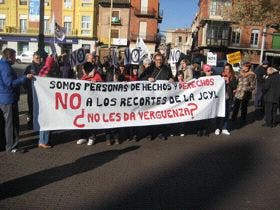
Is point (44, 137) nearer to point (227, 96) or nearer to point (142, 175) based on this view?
point (142, 175)

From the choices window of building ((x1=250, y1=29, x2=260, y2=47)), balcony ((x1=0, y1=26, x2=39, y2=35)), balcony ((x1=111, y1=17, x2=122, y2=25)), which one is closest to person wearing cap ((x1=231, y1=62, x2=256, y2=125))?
window of building ((x1=250, y1=29, x2=260, y2=47))

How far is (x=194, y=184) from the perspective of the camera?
667cm

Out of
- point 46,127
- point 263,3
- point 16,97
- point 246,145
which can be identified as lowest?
point 246,145

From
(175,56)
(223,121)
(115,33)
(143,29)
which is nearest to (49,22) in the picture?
(115,33)

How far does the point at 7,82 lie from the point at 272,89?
8.07 metres

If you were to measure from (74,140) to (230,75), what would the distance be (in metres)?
4.36

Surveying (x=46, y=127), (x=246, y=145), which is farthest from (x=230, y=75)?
(x=46, y=127)

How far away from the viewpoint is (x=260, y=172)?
756 cm

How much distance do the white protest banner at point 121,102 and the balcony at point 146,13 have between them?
183ft

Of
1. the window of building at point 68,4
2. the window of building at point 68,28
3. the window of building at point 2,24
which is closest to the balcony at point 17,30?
the window of building at point 2,24

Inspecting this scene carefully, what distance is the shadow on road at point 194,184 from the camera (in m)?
5.74

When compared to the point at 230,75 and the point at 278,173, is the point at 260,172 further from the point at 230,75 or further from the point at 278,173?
the point at 230,75

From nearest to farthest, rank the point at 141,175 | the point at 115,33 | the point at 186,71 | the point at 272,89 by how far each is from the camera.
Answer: the point at 141,175 < the point at 186,71 < the point at 272,89 < the point at 115,33

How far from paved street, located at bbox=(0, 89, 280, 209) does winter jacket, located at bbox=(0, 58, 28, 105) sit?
1.06 meters
